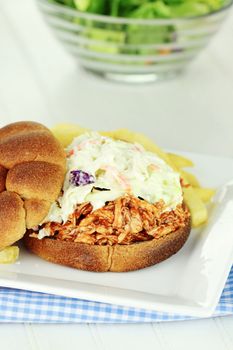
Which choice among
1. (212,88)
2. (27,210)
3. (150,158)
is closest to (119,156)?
(150,158)

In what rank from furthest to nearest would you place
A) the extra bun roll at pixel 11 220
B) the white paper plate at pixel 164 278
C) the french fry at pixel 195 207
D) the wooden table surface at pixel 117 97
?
the wooden table surface at pixel 117 97 → the french fry at pixel 195 207 → the extra bun roll at pixel 11 220 → the white paper plate at pixel 164 278

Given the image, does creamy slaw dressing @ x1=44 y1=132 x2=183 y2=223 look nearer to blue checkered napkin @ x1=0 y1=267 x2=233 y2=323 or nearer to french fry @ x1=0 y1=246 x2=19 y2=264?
french fry @ x1=0 y1=246 x2=19 y2=264

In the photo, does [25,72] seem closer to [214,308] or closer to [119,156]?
[119,156]

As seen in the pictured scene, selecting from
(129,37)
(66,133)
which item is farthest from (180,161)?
(129,37)

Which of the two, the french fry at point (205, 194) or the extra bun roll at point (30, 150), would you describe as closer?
the extra bun roll at point (30, 150)

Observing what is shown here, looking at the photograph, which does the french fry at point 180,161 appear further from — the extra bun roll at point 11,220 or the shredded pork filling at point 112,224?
the extra bun roll at point 11,220

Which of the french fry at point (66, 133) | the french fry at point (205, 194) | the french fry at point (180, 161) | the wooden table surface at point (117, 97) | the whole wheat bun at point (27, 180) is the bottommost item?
the wooden table surface at point (117, 97)

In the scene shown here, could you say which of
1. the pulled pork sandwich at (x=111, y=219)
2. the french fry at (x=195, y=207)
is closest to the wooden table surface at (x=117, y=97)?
the french fry at (x=195, y=207)
